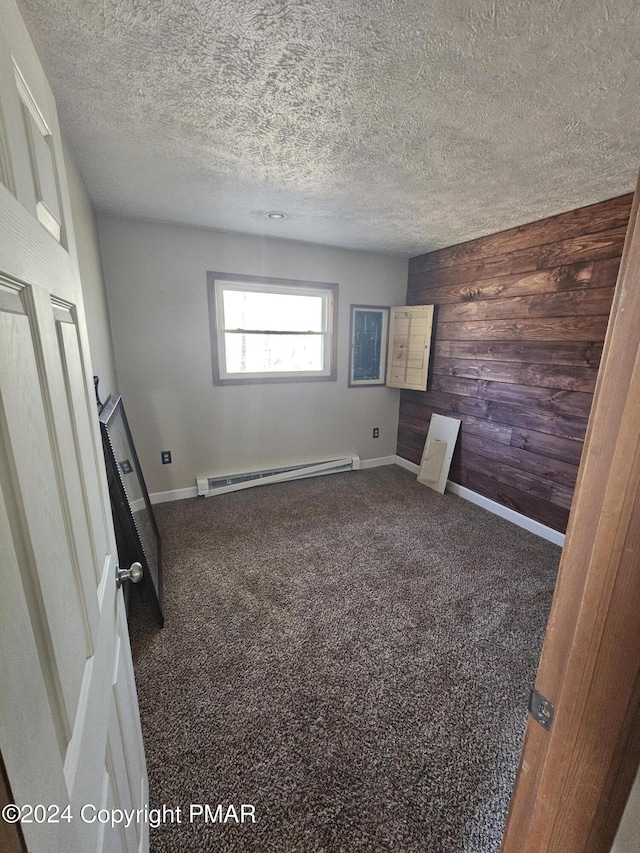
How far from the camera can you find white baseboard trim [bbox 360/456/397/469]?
4125mm

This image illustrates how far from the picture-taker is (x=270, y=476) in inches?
141

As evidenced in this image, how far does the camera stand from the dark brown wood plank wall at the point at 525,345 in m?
2.30

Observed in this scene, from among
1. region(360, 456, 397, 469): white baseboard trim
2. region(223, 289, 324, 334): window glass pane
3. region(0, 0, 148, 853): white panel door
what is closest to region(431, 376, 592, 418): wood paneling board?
region(360, 456, 397, 469): white baseboard trim

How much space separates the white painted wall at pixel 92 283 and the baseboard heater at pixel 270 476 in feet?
4.03

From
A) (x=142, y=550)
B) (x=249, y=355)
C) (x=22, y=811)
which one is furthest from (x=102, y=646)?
(x=249, y=355)

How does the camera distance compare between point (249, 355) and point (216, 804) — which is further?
point (249, 355)

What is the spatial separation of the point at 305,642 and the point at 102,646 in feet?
4.08

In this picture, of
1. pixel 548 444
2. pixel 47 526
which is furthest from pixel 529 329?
pixel 47 526

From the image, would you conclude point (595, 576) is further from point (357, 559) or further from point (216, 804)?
point (357, 559)

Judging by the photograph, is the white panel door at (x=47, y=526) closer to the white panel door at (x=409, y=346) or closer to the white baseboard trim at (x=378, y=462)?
the white panel door at (x=409, y=346)

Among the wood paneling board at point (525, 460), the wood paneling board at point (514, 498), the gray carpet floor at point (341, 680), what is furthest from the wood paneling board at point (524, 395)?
the gray carpet floor at point (341, 680)

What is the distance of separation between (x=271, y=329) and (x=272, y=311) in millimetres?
177

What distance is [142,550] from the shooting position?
1.86m

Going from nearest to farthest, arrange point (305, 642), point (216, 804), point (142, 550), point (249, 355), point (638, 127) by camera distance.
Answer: point (216, 804), point (638, 127), point (305, 642), point (142, 550), point (249, 355)
